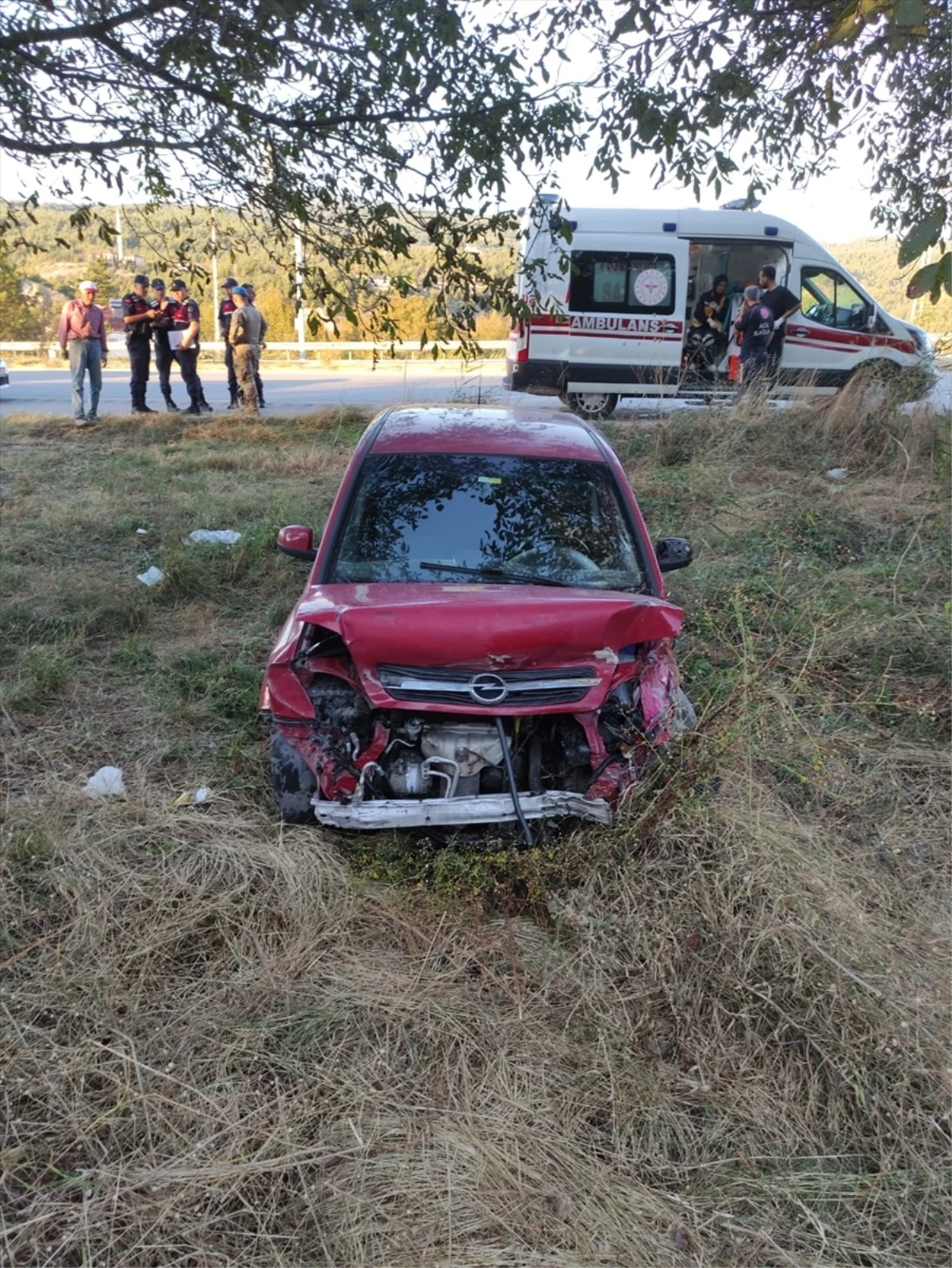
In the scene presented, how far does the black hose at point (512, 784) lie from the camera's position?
10.6 ft

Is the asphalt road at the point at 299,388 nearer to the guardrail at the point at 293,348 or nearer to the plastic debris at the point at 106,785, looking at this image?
the guardrail at the point at 293,348

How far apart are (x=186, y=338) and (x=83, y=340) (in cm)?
145

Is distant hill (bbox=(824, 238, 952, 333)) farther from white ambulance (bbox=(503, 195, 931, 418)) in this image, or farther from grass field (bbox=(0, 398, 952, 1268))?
grass field (bbox=(0, 398, 952, 1268))

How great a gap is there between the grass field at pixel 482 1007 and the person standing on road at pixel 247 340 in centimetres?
947

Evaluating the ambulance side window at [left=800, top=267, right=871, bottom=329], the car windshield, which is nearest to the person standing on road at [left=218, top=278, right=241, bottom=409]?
the ambulance side window at [left=800, top=267, right=871, bottom=329]

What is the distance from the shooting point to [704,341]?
13992 mm

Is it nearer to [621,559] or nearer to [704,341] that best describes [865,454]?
[704,341]

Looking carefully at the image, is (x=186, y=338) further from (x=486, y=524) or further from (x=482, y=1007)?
(x=482, y=1007)

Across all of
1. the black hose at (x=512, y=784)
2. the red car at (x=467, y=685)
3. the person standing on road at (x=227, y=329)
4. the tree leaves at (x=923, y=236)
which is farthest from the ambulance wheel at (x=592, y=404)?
the tree leaves at (x=923, y=236)

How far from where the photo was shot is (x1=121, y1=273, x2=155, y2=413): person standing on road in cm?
1351

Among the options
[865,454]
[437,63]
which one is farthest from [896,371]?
[437,63]

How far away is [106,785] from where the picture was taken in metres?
3.95

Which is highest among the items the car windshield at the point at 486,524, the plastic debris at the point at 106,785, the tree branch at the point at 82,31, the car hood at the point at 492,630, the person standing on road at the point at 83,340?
the tree branch at the point at 82,31

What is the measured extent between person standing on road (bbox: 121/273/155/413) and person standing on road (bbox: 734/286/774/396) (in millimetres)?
8242
